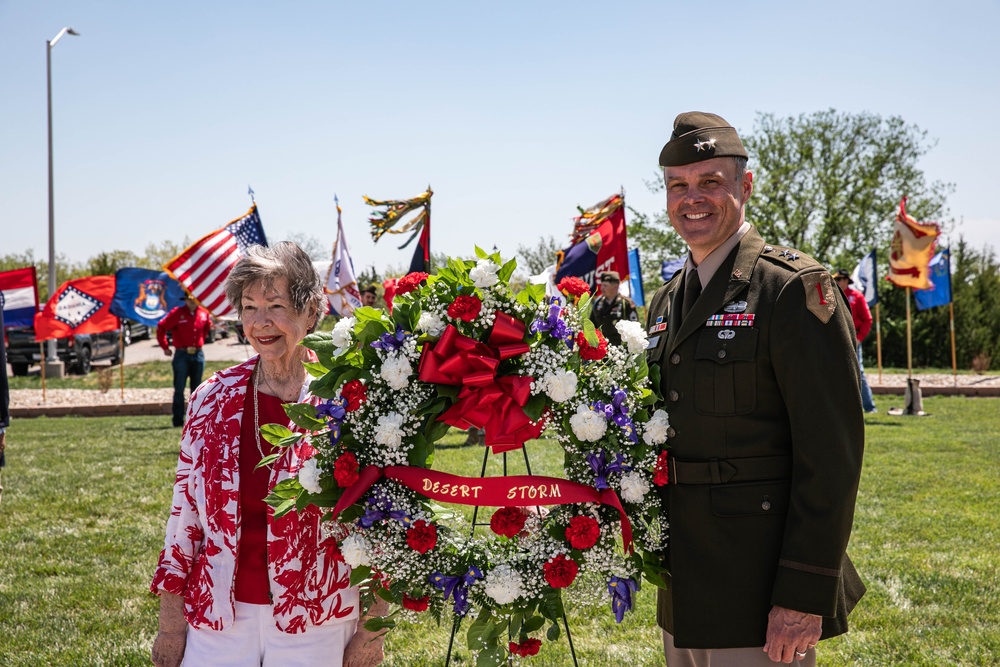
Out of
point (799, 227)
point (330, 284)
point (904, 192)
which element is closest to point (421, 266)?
point (330, 284)

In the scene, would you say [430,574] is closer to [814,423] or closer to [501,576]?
[501,576]

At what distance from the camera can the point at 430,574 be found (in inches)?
94.9

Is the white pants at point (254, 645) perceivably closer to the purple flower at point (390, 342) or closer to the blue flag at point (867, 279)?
the purple flower at point (390, 342)

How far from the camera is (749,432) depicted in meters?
2.31

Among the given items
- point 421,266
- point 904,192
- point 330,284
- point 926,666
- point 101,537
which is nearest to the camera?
point 926,666

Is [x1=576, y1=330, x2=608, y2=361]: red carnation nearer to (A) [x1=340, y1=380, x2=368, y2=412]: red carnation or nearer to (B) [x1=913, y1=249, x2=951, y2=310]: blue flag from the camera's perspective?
(A) [x1=340, y1=380, x2=368, y2=412]: red carnation

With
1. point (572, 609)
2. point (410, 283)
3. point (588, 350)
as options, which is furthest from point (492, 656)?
point (572, 609)

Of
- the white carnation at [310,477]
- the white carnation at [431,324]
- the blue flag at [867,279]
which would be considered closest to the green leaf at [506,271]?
the white carnation at [431,324]

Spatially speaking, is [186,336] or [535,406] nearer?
[535,406]

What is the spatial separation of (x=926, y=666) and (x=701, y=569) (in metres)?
2.37

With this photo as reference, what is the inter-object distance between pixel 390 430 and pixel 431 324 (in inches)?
13.6

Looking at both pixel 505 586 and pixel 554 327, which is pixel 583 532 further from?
pixel 554 327

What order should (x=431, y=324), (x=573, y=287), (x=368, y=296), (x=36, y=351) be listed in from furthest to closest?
(x=36, y=351) < (x=368, y=296) < (x=573, y=287) < (x=431, y=324)

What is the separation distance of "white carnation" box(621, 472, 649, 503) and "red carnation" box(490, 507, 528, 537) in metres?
0.35
